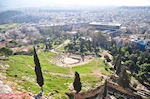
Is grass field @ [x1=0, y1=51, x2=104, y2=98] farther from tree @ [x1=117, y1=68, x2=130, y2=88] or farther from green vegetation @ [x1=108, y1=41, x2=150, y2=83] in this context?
green vegetation @ [x1=108, y1=41, x2=150, y2=83]

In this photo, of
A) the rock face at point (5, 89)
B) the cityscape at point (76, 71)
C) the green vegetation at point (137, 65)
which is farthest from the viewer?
the green vegetation at point (137, 65)

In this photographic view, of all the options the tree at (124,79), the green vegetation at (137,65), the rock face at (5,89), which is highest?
the rock face at (5,89)

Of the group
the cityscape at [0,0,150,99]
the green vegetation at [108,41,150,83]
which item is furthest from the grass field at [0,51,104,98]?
the green vegetation at [108,41,150,83]

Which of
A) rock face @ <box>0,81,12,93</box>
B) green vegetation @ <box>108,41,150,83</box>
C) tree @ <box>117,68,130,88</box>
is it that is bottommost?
green vegetation @ <box>108,41,150,83</box>

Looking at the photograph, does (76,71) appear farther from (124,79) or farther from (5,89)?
(5,89)

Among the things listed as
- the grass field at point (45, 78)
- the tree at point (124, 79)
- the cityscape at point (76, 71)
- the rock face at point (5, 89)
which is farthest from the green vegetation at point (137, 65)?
the rock face at point (5, 89)

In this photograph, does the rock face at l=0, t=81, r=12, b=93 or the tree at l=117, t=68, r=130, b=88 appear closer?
the rock face at l=0, t=81, r=12, b=93

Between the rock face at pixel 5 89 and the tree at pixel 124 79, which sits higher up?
the rock face at pixel 5 89

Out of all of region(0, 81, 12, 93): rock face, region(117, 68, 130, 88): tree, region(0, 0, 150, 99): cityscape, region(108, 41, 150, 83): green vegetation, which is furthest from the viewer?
region(108, 41, 150, 83): green vegetation

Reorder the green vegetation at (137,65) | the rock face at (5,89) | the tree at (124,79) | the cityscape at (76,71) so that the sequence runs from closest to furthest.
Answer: the rock face at (5,89) → the cityscape at (76,71) → the tree at (124,79) → the green vegetation at (137,65)

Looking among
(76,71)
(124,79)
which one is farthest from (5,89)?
(124,79)

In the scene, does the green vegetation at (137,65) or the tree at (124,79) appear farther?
the green vegetation at (137,65)

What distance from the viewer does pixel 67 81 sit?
3753cm

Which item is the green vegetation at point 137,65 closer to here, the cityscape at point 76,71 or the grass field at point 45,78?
the cityscape at point 76,71
